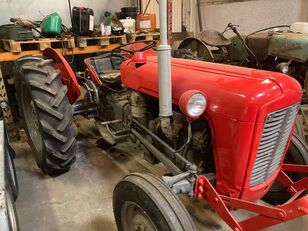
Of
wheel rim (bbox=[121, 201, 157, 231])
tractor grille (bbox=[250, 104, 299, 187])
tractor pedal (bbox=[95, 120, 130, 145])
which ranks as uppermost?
tractor grille (bbox=[250, 104, 299, 187])

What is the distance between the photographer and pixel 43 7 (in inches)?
174

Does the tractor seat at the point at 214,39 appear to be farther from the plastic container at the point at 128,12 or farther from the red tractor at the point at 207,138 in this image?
the red tractor at the point at 207,138

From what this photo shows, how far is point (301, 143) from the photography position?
1890mm

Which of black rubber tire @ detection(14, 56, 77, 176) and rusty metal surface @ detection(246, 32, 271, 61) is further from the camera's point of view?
rusty metal surface @ detection(246, 32, 271, 61)

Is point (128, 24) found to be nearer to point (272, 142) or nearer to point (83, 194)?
point (83, 194)

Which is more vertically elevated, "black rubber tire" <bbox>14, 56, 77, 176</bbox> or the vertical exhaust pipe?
the vertical exhaust pipe

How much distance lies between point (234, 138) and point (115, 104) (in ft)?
4.85

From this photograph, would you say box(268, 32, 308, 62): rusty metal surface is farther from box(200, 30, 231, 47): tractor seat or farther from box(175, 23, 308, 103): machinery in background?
box(200, 30, 231, 47): tractor seat

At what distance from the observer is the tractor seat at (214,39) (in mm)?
4578

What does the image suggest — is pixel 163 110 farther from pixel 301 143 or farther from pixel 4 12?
pixel 4 12

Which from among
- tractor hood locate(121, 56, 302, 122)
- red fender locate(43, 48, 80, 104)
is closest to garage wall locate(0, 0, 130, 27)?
red fender locate(43, 48, 80, 104)

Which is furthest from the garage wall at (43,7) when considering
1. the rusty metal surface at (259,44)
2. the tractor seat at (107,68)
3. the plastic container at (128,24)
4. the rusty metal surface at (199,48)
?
the rusty metal surface at (259,44)

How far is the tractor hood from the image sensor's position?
1319mm

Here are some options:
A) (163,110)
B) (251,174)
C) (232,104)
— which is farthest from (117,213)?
(232,104)
